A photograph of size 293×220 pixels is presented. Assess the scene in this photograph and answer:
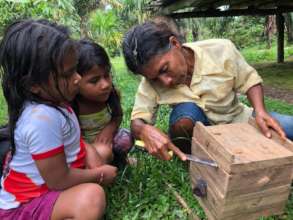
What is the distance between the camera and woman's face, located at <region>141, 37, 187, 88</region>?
7.30ft

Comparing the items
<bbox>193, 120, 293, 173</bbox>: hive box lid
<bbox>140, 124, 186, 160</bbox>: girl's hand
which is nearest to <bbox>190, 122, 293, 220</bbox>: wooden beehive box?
<bbox>193, 120, 293, 173</bbox>: hive box lid

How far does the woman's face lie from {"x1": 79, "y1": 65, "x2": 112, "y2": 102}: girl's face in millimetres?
209

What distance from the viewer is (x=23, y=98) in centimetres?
175

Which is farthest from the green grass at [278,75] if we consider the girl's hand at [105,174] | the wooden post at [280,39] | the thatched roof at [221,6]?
the girl's hand at [105,174]

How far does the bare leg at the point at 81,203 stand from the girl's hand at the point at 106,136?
670 mm

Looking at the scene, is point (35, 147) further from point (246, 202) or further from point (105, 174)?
point (246, 202)

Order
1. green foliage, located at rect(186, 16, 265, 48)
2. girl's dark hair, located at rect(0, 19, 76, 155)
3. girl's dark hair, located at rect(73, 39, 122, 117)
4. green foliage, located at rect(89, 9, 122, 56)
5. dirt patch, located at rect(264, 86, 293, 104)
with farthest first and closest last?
green foliage, located at rect(186, 16, 265, 48) → green foliage, located at rect(89, 9, 122, 56) → dirt patch, located at rect(264, 86, 293, 104) → girl's dark hair, located at rect(73, 39, 122, 117) → girl's dark hair, located at rect(0, 19, 76, 155)

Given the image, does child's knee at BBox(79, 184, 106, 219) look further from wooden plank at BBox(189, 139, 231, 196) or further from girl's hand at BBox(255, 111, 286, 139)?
girl's hand at BBox(255, 111, 286, 139)

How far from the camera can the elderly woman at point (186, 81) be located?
225 cm

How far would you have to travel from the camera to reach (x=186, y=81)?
2.49m

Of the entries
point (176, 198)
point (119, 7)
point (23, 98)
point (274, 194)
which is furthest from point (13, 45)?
point (119, 7)

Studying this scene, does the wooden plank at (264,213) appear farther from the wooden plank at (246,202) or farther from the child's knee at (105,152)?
the child's knee at (105,152)

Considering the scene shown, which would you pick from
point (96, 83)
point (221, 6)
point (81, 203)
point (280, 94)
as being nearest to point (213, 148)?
point (81, 203)

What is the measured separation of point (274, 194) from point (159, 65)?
2.86 ft
